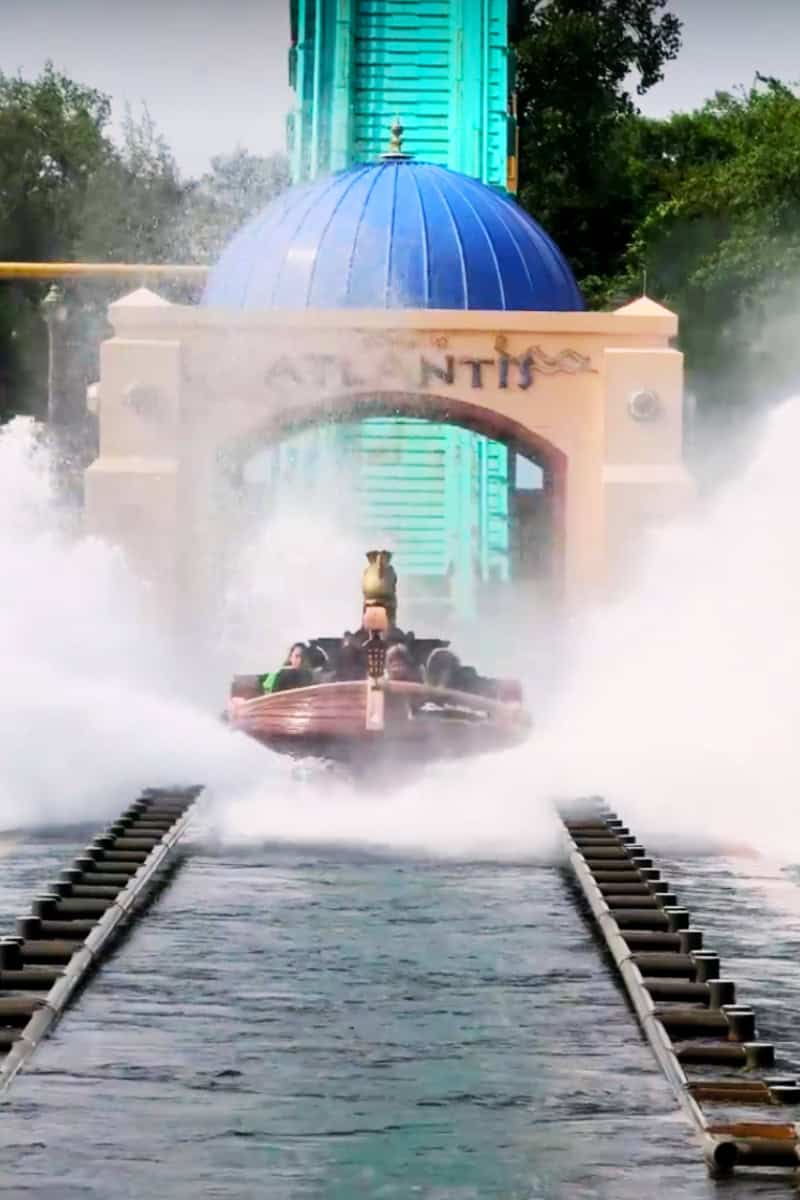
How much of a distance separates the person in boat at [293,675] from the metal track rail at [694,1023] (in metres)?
6.92

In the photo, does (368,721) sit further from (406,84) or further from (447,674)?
(406,84)

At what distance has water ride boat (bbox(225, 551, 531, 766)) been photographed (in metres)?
27.0

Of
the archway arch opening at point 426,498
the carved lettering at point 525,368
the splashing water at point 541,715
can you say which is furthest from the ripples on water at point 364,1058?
the archway arch opening at point 426,498

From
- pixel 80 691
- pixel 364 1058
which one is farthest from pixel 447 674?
pixel 364 1058

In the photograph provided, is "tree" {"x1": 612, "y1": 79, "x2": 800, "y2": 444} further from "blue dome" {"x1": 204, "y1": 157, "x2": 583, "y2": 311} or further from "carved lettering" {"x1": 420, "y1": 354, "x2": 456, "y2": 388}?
"carved lettering" {"x1": 420, "y1": 354, "x2": 456, "y2": 388}

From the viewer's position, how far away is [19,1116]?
12375 mm

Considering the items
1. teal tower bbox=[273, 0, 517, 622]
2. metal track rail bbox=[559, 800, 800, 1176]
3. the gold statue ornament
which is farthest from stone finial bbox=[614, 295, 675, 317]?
metal track rail bbox=[559, 800, 800, 1176]

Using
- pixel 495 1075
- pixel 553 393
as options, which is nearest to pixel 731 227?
pixel 553 393

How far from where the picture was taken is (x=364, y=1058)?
1373 centimetres

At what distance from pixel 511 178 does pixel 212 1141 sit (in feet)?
130

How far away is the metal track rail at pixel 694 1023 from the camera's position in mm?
11883

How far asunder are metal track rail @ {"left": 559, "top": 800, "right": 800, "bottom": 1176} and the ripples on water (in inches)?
4.8

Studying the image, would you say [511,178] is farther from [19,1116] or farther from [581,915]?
[19,1116]

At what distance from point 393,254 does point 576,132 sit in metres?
36.6
